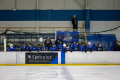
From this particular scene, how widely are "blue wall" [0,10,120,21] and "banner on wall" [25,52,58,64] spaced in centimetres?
770

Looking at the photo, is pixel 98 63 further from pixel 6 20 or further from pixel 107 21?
pixel 6 20

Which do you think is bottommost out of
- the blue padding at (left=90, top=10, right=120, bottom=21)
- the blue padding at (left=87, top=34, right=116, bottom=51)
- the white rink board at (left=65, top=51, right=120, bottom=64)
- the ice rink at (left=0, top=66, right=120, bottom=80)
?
the ice rink at (left=0, top=66, right=120, bottom=80)

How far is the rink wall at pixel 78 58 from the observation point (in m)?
9.36

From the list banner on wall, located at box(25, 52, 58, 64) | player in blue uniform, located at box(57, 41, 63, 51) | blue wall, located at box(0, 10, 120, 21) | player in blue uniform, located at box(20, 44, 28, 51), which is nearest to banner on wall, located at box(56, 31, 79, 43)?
player in blue uniform, located at box(57, 41, 63, 51)

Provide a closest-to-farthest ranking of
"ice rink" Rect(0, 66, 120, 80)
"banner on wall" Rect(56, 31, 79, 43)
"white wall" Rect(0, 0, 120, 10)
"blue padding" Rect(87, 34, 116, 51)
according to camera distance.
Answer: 1. "ice rink" Rect(0, 66, 120, 80)
2. "blue padding" Rect(87, 34, 116, 51)
3. "banner on wall" Rect(56, 31, 79, 43)
4. "white wall" Rect(0, 0, 120, 10)

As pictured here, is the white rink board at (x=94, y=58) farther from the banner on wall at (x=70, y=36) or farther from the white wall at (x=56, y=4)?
the white wall at (x=56, y=4)

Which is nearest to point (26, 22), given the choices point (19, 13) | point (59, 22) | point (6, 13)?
point (19, 13)

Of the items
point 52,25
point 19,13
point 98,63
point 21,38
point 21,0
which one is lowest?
point 98,63

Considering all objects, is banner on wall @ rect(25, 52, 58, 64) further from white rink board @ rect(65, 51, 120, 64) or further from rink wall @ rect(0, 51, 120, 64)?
white rink board @ rect(65, 51, 120, 64)

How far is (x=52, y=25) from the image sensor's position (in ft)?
54.0

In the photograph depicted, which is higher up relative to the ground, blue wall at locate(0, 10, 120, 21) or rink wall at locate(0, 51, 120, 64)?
blue wall at locate(0, 10, 120, 21)

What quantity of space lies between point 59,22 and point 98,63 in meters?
8.31

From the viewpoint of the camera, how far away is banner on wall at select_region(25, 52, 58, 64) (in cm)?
937

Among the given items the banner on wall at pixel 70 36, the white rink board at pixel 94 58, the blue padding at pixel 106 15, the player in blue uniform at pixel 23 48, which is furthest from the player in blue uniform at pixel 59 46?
the blue padding at pixel 106 15
